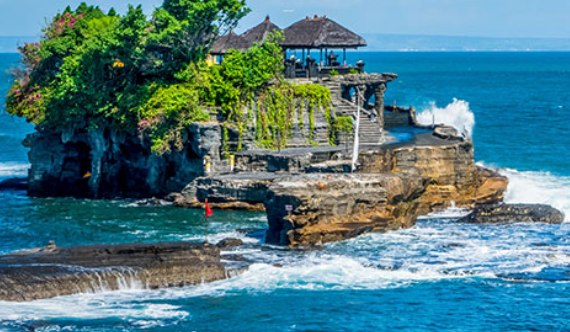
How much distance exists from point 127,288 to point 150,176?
69.3 ft

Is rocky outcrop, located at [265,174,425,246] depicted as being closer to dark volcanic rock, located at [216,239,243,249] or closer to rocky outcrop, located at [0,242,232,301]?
dark volcanic rock, located at [216,239,243,249]

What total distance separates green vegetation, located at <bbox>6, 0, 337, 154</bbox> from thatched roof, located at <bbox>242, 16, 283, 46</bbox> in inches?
124

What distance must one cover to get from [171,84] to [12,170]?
19714 millimetres

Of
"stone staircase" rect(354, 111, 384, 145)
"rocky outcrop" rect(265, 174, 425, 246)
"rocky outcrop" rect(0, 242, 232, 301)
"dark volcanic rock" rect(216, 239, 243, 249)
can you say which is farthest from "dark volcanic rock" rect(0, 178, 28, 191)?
"dark volcanic rock" rect(216, 239, 243, 249)

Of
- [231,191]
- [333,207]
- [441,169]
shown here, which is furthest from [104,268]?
[441,169]

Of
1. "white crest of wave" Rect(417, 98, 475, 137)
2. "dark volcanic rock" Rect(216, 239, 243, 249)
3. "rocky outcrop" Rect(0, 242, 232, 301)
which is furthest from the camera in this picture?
"white crest of wave" Rect(417, 98, 475, 137)

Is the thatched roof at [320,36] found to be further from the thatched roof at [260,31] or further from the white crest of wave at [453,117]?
the white crest of wave at [453,117]

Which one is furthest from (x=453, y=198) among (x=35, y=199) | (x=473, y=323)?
(x=35, y=199)

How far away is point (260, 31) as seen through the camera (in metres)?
66.7

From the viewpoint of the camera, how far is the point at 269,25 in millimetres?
67000

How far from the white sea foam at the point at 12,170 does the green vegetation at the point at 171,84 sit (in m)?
9.33

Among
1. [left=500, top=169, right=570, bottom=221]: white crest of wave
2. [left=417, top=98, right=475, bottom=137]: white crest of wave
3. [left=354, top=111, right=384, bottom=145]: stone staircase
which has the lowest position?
[left=500, top=169, right=570, bottom=221]: white crest of wave

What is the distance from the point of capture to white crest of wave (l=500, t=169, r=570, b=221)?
5891 cm

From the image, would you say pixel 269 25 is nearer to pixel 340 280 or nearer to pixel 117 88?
pixel 117 88
